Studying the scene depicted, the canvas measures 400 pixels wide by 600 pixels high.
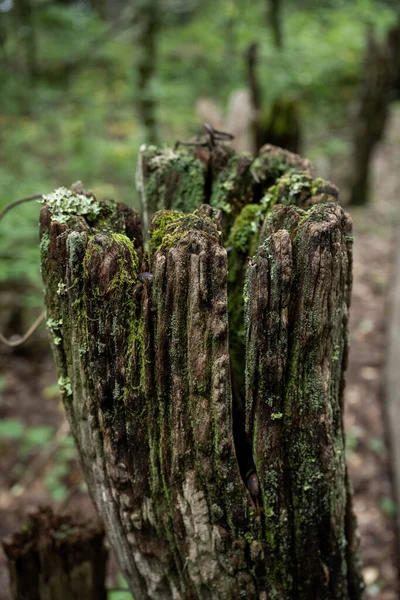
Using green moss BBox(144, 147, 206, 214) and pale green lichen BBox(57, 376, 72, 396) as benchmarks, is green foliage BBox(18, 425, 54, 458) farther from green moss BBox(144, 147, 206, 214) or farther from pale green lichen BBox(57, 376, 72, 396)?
green moss BBox(144, 147, 206, 214)

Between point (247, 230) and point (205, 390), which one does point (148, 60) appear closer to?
point (247, 230)

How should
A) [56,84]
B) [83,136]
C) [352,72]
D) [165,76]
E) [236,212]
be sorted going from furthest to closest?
[352,72], [56,84], [165,76], [83,136], [236,212]

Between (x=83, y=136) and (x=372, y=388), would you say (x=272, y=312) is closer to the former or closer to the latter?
(x=372, y=388)

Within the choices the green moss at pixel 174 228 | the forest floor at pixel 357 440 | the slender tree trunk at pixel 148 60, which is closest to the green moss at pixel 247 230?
the green moss at pixel 174 228

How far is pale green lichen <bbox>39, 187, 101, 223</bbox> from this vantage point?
160 cm

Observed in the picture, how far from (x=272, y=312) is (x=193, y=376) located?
12.0 inches

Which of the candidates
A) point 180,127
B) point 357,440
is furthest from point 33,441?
point 180,127

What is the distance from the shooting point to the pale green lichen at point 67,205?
1.60 metres

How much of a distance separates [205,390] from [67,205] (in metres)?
0.77

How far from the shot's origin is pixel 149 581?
5.77ft

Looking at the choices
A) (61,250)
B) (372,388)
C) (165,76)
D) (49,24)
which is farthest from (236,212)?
(49,24)

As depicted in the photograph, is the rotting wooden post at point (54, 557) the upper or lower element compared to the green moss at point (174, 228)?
lower

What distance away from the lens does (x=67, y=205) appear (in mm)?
1633

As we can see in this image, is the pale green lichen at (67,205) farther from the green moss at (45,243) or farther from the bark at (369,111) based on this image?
the bark at (369,111)
